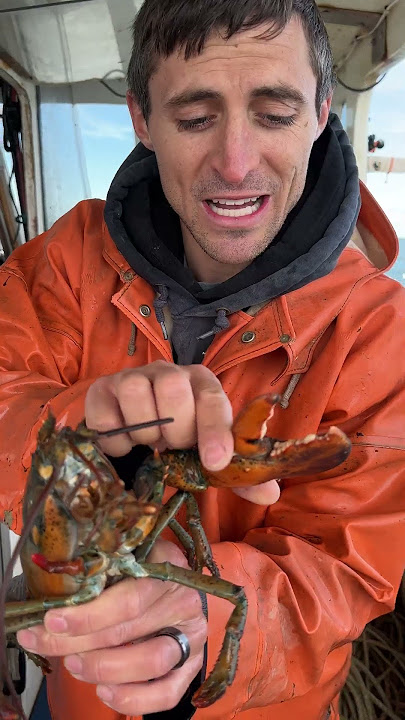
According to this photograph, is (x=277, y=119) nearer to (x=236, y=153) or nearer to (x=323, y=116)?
(x=236, y=153)

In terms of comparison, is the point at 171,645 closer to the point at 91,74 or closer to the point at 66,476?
the point at 66,476

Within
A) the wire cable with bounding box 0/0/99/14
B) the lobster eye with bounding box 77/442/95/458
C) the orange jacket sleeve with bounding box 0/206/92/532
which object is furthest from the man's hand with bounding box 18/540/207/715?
the wire cable with bounding box 0/0/99/14

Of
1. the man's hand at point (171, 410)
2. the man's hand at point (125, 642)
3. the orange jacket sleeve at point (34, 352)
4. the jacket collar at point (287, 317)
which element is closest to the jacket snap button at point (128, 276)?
the jacket collar at point (287, 317)

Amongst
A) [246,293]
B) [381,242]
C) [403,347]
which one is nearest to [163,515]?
[246,293]

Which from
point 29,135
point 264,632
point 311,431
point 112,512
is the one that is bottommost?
point 264,632

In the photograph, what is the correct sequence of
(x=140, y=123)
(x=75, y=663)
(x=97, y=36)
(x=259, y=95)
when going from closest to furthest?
(x=75, y=663) → (x=259, y=95) → (x=140, y=123) → (x=97, y=36)

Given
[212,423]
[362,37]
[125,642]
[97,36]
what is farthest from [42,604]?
[362,37]
